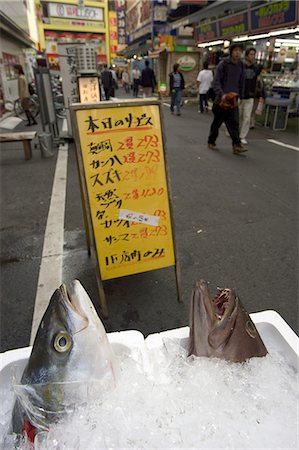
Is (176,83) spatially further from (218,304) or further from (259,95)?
(218,304)

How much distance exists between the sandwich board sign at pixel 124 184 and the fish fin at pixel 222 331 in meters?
1.37

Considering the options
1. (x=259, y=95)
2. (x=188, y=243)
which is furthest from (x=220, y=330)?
(x=259, y=95)

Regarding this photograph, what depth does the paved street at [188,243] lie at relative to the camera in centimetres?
278

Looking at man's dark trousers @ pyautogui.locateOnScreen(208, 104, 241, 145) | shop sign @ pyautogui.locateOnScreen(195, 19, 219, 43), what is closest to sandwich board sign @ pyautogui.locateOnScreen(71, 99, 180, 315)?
man's dark trousers @ pyautogui.locateOnScreen(208, 104, 241, 145)

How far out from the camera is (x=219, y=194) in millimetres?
5258

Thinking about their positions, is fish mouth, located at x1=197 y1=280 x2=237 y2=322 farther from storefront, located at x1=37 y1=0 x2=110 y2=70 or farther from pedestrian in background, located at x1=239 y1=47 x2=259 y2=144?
storefront, located at x1=37 y1=0 x2=110 y2=70

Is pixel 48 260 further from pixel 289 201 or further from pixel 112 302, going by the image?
pixel 289 201

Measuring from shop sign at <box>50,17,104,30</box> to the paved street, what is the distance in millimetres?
41952

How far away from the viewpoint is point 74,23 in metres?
41.5

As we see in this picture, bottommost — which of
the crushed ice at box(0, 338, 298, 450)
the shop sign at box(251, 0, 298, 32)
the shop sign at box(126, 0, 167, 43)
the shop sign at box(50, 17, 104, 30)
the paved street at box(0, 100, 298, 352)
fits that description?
the paved street at box(0, 100, 298, 352)

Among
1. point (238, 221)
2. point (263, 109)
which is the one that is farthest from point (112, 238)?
point (263, 109)

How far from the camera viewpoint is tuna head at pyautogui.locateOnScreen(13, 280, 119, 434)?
105 cm

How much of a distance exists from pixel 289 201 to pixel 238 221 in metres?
1.21

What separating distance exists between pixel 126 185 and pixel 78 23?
4823 cm
